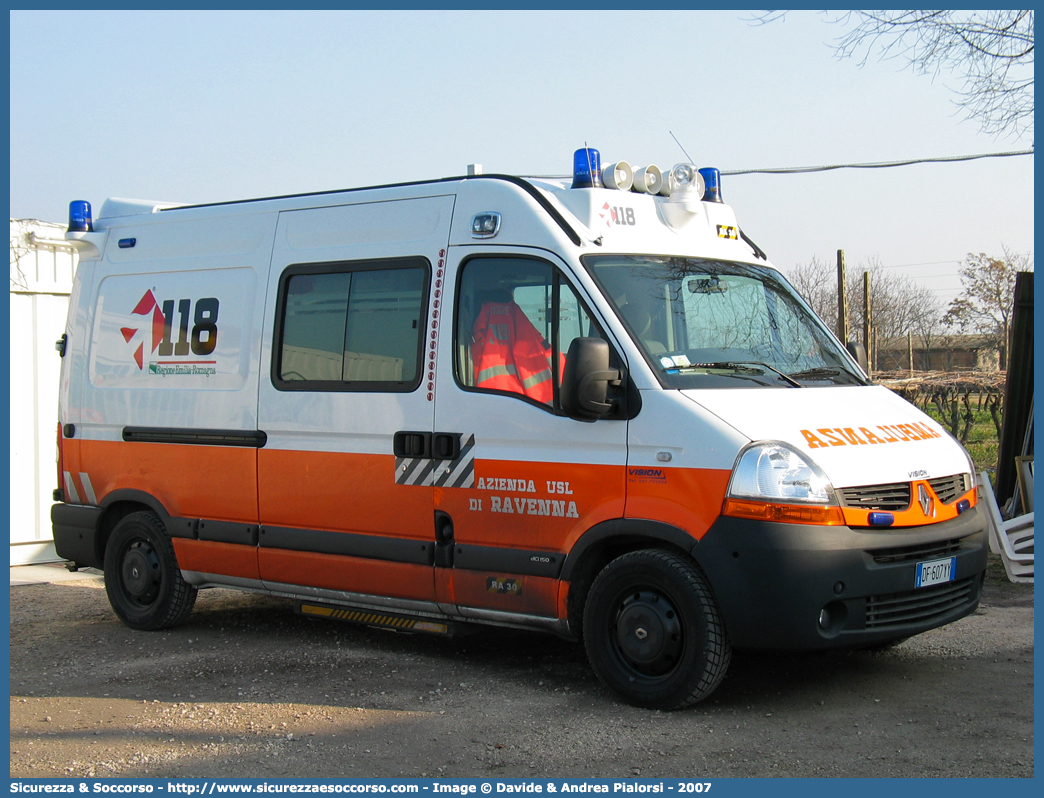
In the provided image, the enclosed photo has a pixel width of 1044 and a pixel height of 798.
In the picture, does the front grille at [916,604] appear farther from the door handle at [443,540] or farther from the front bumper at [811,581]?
the door handle at [443,540]

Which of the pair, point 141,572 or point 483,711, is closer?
point 483,711

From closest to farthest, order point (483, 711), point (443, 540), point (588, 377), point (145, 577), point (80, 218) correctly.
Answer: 1. point (588, 377)
2. point (483, 711)
3. point (443, 540)
4. point (145, 577)
5. point (80, 218)

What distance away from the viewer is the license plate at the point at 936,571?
5320 mm

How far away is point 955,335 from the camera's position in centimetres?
4188

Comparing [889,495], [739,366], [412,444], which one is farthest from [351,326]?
[889,495]

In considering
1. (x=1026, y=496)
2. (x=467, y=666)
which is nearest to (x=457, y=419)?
(x=467, y=666)

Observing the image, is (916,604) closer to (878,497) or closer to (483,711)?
(878,497)

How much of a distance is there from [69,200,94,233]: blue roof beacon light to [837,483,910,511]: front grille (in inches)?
225

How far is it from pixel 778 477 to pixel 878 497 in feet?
1.72

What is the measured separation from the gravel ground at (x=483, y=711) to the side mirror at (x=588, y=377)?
1505 millimetres

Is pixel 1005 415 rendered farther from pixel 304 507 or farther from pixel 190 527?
pixel 190 527

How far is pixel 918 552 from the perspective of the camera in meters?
5.34

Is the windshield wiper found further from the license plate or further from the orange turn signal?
the license plate

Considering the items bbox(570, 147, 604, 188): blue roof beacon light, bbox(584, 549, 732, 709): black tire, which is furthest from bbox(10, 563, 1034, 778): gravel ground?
bbox(570, 147, 604, 188): blue roof beacon light
